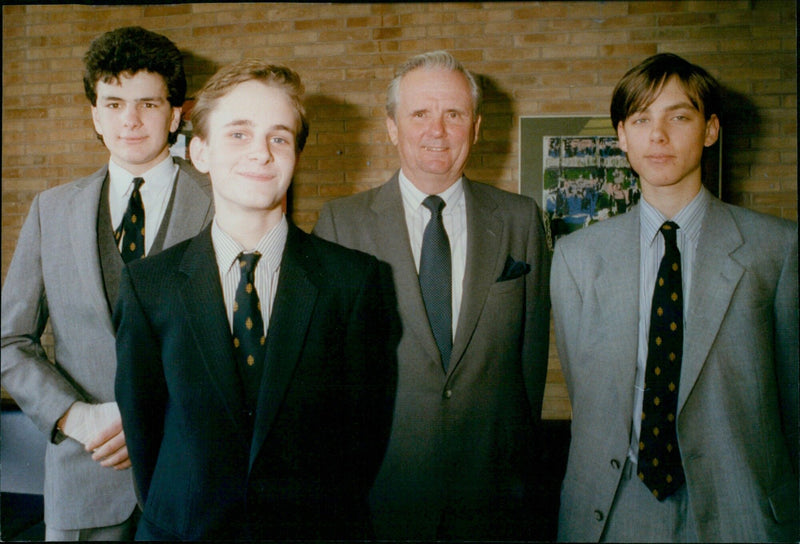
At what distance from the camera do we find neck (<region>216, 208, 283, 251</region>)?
62.9 inches

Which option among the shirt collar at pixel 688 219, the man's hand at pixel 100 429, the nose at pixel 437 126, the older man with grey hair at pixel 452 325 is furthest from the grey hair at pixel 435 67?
the man's hand at pixel 100 429

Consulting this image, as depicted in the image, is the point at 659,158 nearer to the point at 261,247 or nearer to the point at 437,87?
the point at 437,87

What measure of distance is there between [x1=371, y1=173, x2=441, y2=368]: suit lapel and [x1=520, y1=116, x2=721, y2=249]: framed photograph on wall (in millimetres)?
521

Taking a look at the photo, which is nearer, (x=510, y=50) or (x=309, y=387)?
(x=309, y=387)

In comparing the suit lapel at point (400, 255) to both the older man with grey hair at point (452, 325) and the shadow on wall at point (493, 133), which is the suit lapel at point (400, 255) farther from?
the shadow on wall at point (493, 133)

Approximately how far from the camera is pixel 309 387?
5.11 feet

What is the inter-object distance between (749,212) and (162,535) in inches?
82.9

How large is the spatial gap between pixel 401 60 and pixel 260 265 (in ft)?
3.34

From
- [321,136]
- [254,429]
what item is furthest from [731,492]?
[321,136]

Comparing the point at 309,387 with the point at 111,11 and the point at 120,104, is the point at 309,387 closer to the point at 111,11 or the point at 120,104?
the point at 120,104

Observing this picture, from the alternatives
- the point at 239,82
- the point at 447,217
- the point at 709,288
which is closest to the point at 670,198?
the point at 709,288

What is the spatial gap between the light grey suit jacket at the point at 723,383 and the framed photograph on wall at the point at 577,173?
0.22 meters

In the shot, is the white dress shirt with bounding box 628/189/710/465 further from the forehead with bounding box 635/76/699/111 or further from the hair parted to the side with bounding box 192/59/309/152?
the hair parted to the side with bounding box 192/59/309/152

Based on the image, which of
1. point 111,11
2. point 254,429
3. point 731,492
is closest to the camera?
point 254,429
